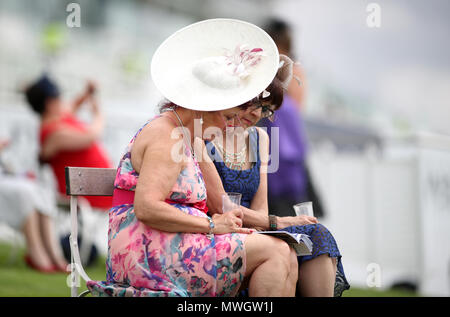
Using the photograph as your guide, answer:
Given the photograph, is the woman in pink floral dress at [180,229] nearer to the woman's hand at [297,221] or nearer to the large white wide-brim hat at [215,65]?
the large white wide-brim hat at [215,65]

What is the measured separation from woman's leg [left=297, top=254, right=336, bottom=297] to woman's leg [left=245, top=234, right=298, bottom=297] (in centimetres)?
15

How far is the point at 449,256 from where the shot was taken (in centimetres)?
580

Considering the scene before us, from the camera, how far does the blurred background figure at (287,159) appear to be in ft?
11.6

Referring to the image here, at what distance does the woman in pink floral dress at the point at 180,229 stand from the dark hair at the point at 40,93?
3818mm

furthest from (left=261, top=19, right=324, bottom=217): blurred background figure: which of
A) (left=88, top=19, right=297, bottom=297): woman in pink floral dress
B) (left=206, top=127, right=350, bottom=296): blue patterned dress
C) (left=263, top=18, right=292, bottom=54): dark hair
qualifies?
(left=88, top=19, right=297, bottom=297): woman in pink floral dress

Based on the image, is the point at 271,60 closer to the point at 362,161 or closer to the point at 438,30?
the point at 362,161

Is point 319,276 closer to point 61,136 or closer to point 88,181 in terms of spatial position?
point 88,181

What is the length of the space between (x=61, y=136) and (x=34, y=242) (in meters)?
0.96

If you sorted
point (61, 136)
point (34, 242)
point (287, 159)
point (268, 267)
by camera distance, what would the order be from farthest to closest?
1. point (61, 136)
2. point (34, 242)
3. point (287, 159)
4. point (268, 267)

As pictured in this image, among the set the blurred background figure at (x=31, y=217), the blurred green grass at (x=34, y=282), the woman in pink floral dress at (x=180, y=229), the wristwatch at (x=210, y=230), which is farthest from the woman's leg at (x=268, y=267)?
the blurred background figure at (x=31, y=217)

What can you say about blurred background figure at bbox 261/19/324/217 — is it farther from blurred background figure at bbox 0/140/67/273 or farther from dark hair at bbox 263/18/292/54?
blurred background figure at bbox 0/140/67/273

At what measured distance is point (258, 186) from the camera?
2500 mm

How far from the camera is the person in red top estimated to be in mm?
5371

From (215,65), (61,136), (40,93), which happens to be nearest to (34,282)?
(61,136)
